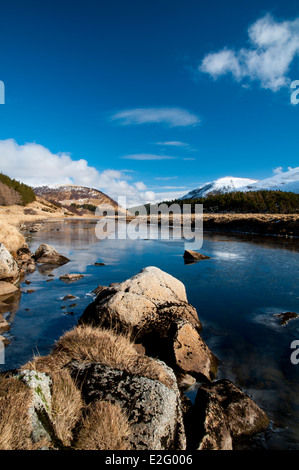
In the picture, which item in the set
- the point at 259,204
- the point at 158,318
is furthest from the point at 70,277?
the point at 259,204

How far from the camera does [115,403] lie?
4133 millimetres

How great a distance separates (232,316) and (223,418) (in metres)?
7.03

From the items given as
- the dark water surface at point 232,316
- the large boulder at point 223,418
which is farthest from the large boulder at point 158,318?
the large boulder at point 223,418

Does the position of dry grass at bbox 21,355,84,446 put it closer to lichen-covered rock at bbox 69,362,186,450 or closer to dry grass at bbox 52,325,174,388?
lichen-covered rock at bbox 69,362,186,450

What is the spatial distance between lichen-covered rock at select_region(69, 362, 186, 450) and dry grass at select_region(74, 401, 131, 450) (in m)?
0.16

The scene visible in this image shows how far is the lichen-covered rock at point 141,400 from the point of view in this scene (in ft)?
12.5

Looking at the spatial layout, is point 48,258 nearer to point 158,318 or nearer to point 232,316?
point 158,318

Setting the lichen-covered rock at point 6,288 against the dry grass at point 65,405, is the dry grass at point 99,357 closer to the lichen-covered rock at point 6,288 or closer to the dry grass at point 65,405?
the dry grass at point 65,405

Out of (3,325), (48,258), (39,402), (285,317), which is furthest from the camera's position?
(48,258)

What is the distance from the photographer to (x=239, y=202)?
329 ft
